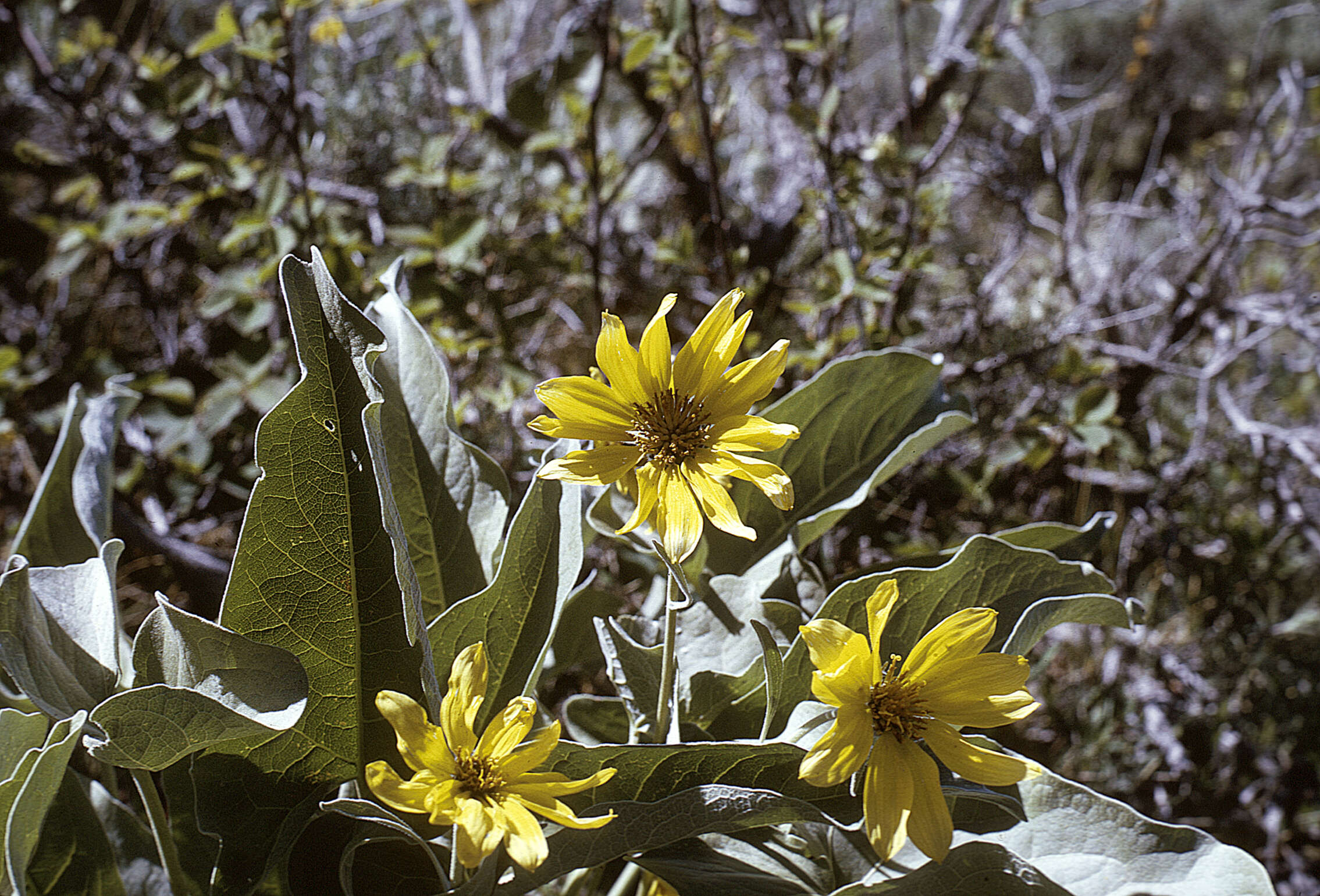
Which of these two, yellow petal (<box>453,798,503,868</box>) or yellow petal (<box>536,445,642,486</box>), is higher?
yellow petal (<box>536,445,642,486</box>)

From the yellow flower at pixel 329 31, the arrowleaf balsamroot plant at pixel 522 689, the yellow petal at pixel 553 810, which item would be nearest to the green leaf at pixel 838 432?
the arrowleaf balsamroot plant at pixel 522 689

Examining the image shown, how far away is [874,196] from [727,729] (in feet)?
4.45

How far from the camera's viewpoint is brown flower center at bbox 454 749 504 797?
0.63 metres

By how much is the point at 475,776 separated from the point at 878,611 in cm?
30

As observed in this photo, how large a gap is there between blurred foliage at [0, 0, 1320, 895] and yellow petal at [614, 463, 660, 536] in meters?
0.50

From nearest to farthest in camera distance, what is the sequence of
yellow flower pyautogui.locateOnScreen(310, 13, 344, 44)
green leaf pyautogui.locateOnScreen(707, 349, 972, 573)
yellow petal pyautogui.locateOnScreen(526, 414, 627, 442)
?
yellow petal pyautogui.locateOnScreen(526, 414, 627, 442), green leaf pyautogui.locateOnScreen(707, 349, 972, 573), yellow flower pyautogui.locateOnScreen(310, 13, 344, 44)

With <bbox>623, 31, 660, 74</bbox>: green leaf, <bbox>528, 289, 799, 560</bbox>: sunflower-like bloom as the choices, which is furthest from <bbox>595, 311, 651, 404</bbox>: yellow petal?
<bbox>623, 31, 660, 74</bbox>: green leaf

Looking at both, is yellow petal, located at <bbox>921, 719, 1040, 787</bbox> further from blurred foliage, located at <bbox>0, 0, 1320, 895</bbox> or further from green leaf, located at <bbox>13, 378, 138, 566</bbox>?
green leaf, located at <bbox>13, 378, 138, 566</bbox>

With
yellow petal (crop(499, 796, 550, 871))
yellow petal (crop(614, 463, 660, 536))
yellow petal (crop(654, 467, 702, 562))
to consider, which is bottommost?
yellow petal (crop(499, 796, 550, 871))

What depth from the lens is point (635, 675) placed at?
31.3 inches

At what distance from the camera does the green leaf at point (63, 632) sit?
2.29ft

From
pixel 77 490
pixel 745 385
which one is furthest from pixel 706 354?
pixel 77 490

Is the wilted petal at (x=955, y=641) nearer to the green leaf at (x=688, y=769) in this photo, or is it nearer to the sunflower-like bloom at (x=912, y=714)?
the sunflower-like bloom at (x=912, y=714)

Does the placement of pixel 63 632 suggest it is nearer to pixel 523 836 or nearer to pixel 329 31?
pixel 523 836
